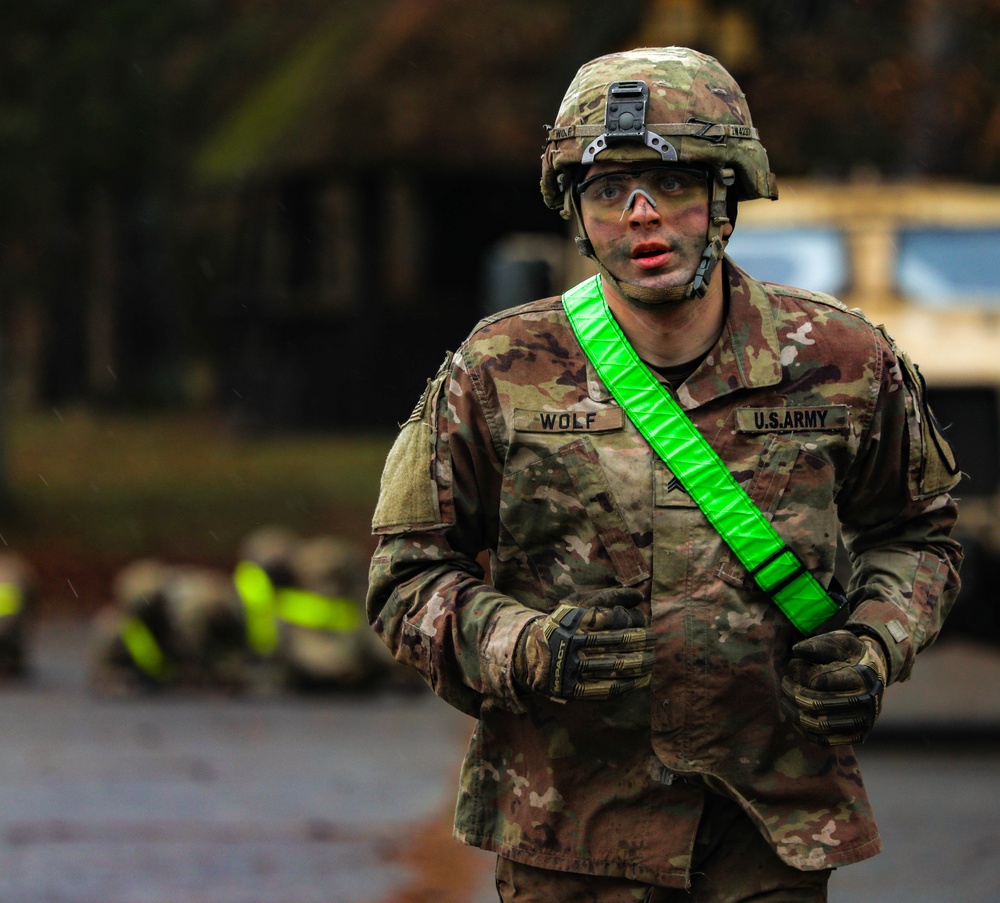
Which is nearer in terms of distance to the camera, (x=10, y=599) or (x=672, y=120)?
(x=672, y=120)

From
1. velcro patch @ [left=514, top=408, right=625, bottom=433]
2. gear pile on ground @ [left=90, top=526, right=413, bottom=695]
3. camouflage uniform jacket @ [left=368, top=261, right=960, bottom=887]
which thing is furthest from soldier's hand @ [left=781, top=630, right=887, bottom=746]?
gear pile on ground @ [left=90, top=526, right=413, bottom=695]

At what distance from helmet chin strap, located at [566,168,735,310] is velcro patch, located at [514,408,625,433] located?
20 cm

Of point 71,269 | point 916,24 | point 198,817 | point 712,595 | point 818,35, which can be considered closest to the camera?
A: point 712,595

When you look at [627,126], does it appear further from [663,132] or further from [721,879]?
[721,879]

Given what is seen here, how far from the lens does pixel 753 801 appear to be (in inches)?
148

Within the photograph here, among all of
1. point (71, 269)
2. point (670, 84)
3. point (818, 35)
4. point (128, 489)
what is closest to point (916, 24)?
point (818, 35)

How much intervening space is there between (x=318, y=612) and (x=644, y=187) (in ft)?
27.5

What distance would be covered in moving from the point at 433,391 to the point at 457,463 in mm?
139

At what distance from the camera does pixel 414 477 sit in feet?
12.5

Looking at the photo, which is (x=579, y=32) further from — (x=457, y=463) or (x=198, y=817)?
(x=457, y=463)

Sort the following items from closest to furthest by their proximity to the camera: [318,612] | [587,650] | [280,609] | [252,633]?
[587,650] → [318,612] → [280,609] → [252,633]

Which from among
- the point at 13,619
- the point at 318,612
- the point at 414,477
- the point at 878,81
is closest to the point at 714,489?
the point at 414,477

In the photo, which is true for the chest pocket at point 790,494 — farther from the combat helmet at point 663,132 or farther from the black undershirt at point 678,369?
the combat helmet at point 663,132

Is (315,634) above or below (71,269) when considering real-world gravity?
above
